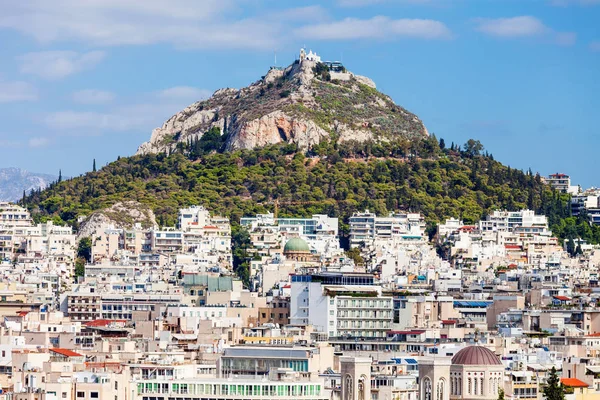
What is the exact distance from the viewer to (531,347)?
104m

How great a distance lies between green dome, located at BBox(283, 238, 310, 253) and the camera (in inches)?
6590

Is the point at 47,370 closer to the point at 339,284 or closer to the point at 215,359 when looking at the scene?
the point at 215,359

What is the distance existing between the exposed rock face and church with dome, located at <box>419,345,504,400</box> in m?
109

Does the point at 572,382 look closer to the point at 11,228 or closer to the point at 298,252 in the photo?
the point at 298,252

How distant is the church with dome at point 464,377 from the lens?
8012 cm

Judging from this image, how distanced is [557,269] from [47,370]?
276ft

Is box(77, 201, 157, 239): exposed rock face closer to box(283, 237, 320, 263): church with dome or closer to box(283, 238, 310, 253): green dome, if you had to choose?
box(283, 238, 310, 253): green dome

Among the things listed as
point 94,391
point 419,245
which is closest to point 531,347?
point 94,391

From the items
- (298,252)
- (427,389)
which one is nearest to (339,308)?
(427,389)

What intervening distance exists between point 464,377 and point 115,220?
116860 millimetres

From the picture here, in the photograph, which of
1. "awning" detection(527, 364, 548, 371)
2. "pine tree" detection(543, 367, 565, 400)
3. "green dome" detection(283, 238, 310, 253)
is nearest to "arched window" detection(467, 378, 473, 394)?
"pine tree" detection(543, 367, 565, 400)

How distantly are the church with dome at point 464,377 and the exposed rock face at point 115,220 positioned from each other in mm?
108917

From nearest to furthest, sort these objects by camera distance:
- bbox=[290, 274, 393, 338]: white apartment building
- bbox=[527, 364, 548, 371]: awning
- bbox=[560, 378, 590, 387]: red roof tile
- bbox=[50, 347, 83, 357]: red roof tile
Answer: bbox=[560, 378, 590, 387]: red roof tile
bbox=[50, 347, 83, 357]: red roof tile
bbox=[527, 364, 548, 371]: awning
bbox=[290, 274, 393, 338]: white apartment building

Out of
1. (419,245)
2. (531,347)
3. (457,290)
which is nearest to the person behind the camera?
(531,347)
